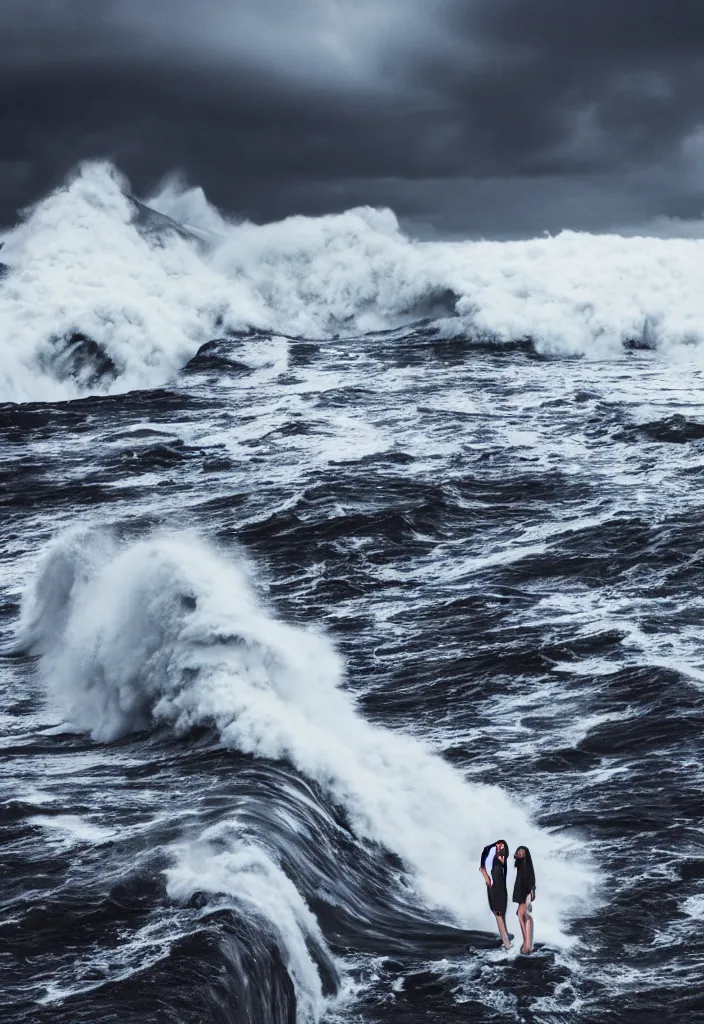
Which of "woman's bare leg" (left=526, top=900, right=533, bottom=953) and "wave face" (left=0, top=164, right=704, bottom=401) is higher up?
"wave face" (left=0, top=164, right=704, bottom=401)

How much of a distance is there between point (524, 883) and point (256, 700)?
6.11 m

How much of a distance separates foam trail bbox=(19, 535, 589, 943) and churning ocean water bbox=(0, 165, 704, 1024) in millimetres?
66

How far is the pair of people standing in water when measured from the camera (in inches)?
460

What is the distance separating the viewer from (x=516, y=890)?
11.8 m

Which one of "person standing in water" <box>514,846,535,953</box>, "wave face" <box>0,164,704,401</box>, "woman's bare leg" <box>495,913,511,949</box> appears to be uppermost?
"wave face" <box>0,164,704,401</box>

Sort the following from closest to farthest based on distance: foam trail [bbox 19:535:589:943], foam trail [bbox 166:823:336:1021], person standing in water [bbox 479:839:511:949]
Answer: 1. foam trail [bbox 166:823:336:1021]
2. person standing in water [bbox 479:839:511:949]
3. foam trail [bbox 19:535:589:943]

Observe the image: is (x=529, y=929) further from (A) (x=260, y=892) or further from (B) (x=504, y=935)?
(A) (x=260, y=892)

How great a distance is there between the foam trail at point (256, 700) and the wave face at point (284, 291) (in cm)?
3212

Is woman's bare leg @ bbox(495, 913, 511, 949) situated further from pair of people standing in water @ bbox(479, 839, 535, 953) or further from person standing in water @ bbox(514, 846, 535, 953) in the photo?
person standing in water @ bbox(514, 846, 535, 953)

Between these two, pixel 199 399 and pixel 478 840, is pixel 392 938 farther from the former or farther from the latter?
pixel 199 399

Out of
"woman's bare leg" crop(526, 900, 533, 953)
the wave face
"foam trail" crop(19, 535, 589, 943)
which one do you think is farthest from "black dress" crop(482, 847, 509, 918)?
the wave face

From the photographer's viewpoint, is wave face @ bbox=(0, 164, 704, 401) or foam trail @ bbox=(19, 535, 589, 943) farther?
wave face @ bbox=(0, 164, 704, 401)

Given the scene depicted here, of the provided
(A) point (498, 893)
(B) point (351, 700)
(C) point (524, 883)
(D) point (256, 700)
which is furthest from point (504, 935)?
(B) point (351, 700)

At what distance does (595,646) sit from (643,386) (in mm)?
28779
